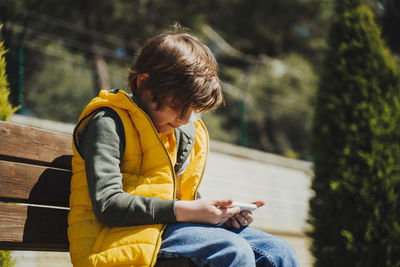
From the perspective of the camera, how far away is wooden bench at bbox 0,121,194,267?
1.57m

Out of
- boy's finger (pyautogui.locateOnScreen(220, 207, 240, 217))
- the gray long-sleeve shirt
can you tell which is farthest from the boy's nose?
boy's finger (pyautogui.locateOnScreen(220, 207, 240, 217))

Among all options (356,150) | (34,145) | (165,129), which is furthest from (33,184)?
(356,150)

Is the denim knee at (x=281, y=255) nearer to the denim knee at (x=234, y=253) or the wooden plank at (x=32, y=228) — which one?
the denim knee at (x=234, y=253)

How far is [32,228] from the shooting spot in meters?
1.61

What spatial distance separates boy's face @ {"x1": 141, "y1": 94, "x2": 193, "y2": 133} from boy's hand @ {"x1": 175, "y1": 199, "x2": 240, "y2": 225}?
340mm

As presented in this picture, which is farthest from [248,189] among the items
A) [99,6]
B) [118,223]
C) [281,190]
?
[99,6]

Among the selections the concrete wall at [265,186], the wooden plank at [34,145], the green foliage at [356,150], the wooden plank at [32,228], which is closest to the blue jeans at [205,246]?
the wooden plank at [32,228]

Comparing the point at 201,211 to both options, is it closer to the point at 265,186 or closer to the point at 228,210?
the point at 228,210

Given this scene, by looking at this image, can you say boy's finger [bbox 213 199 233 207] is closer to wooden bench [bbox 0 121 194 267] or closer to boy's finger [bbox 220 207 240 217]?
boy's finger [bbox 220 207 240 217]

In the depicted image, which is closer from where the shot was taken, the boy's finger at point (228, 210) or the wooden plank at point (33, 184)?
the boy's finger at point (228, 210)

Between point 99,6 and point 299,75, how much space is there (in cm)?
800

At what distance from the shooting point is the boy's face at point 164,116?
1595mm

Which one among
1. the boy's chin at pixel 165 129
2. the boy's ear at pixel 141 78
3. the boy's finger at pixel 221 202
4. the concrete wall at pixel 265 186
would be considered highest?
the boy's ear at pixel 141 78

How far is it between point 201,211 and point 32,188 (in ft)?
2.34
